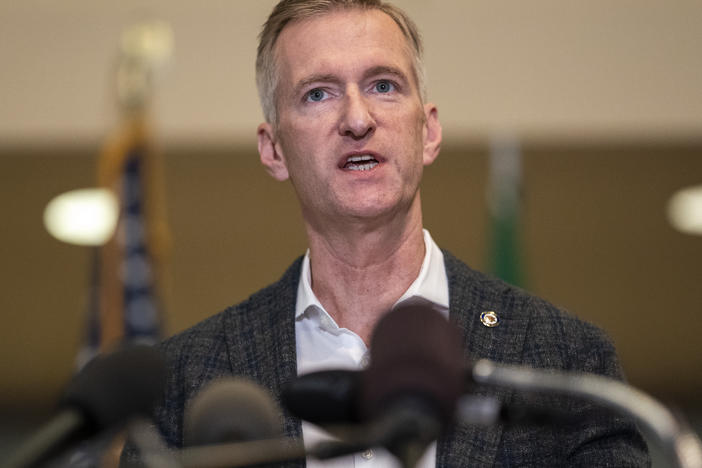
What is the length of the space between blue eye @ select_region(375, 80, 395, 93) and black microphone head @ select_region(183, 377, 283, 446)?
1086 mm

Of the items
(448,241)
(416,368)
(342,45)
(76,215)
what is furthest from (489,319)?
(76,215)

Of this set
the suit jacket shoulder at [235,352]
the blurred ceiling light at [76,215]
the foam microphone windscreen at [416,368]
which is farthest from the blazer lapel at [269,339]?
the blurred ceiling light at [76,215]

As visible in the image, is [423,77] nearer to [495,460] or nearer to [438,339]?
[495,460]

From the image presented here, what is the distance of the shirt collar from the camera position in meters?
2.06

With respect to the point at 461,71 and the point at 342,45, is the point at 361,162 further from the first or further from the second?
the point at 461,71

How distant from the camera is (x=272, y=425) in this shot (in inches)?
41.6

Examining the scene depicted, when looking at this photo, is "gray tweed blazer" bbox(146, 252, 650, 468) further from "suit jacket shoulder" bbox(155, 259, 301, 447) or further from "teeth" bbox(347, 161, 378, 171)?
"teeth" bbox(347, 161, 378, 171)

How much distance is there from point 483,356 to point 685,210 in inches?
227

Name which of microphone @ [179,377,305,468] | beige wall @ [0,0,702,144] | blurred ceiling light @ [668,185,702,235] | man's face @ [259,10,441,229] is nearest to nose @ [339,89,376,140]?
man's face @ [259,10,441,229]

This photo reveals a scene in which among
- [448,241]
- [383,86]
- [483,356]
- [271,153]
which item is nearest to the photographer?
[483,356]

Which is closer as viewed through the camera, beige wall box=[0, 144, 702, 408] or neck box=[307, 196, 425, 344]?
neck box=[307, 196, 425, 344]

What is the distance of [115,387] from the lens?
39.5 inches

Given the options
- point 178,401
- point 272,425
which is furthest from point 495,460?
point 272,425

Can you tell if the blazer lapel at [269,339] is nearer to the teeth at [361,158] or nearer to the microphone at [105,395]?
the teeth at [361,158]
